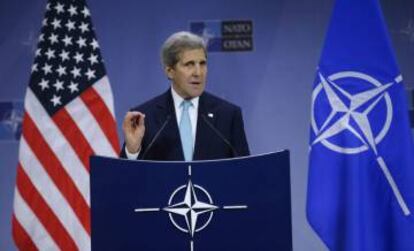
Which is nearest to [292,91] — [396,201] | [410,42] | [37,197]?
[410,42]

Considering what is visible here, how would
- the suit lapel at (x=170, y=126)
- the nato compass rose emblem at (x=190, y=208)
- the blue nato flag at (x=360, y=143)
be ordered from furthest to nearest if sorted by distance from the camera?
1. the blue nato flag at (x=360, y=143)
2. the suit lapel at (x=170, y=126)
3. the nato compass rose emblem at (x=190, y=208)

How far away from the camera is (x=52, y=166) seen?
3.58 meters

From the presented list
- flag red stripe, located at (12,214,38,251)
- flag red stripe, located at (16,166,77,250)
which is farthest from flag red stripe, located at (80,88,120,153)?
flag red stripe, located at (12,214,38,251)

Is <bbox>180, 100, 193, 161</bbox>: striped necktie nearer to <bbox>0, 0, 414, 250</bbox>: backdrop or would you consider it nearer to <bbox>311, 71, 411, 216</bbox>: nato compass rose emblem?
<bbox>311, 71, 411, 216</bbox>: nato compass rose emblem

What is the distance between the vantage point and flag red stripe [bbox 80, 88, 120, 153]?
361cm

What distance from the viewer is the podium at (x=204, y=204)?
176 cm

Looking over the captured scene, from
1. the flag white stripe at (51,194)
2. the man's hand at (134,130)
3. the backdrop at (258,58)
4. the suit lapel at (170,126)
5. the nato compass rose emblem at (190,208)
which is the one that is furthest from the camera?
the backdrop at (258,58)

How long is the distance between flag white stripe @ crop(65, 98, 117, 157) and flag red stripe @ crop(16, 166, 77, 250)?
39cm

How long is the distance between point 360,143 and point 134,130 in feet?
3.59

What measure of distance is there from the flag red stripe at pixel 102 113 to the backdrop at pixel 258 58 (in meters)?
0.33

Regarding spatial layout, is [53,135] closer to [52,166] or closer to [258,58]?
[52,166]

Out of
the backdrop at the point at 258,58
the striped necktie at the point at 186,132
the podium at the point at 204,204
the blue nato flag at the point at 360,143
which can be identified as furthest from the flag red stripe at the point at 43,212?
the podium at the point at 204,204

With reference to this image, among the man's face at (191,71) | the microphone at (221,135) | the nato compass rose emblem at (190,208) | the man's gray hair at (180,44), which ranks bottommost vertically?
the nato compass rose emblem at (190,208)

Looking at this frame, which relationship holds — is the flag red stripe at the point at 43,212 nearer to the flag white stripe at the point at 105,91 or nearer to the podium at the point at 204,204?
the flag white stripe at the point at 105,91
